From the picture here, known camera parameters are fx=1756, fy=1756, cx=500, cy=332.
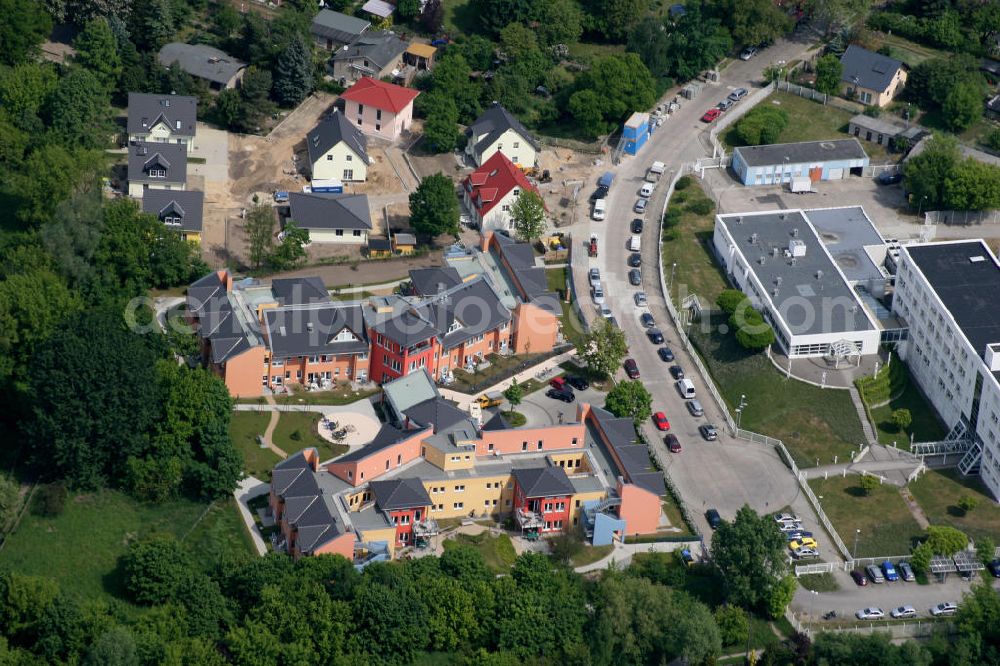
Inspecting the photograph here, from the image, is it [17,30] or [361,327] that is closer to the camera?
[361,327]

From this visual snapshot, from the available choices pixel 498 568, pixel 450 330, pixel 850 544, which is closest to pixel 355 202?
pixel 450 330

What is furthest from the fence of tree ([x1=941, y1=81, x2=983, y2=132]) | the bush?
the bush

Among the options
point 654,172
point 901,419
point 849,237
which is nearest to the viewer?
point 901,419

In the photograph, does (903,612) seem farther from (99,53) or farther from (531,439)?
(99,53)

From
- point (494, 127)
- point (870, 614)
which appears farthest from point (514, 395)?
point (494, 127)

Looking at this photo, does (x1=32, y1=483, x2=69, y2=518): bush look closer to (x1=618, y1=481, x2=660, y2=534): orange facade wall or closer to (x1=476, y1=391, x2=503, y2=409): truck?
(x1=476, y1=391, x2=503, y2=409): truck

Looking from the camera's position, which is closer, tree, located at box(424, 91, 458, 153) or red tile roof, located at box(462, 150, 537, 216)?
red tile roof, located at box(462, 150, 537, 216)
